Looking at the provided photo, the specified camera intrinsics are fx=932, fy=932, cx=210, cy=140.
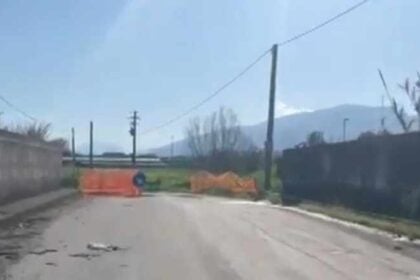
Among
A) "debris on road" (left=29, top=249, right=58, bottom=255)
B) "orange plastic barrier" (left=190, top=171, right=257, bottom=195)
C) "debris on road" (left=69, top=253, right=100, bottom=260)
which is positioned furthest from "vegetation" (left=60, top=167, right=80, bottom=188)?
"debris on road" (left=69, top=253, right=100, bottom=260)

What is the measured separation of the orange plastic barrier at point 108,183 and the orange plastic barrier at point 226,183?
6471 millimetres

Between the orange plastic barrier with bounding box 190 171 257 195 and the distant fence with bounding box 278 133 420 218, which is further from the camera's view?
the orange plastic barrier with bounding box 190 171 257 195

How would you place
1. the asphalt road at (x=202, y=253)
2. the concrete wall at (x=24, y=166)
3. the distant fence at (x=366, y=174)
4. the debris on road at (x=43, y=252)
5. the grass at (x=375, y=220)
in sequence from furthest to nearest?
the concrete wall at (x=24, y=166)
the distant fence at (x=366, y=174)
the grass at (x=375, y=220)
the debris on road at (x=43, y=252)
the asphalt road at (x=202, y=253)

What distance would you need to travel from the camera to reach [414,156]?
2647cm

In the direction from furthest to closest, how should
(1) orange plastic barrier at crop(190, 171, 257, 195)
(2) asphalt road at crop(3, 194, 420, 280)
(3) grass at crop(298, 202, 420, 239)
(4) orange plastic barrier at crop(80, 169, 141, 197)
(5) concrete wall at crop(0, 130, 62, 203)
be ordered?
1. (1) orange plastic barrier at crop(190, 171, 257, 195)
2. (4) orange plastic barrier at crop(80, 169, 141, 197)
3. (5) concrete wall at crop(0, 130, 62, 203)
4. (3) grass at crop(298, 202, 420, 239)
5. (2) asphalt road at crop(3, 194, 420, 280)

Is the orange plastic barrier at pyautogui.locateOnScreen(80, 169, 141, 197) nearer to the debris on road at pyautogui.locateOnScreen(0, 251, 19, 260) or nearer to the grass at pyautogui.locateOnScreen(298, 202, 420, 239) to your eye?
the grass at pyautogui.locateOnScreen(298, 202, 420, 239)

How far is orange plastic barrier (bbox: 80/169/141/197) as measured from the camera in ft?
193

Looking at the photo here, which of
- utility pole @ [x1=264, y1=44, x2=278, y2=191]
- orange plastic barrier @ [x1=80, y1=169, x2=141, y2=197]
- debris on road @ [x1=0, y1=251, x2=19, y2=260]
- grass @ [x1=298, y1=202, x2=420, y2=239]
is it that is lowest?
debris on road @ [x1=0, y1=251, x2=19, y2=260]

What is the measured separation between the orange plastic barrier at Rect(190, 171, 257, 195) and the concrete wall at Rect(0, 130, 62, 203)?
12.4 m

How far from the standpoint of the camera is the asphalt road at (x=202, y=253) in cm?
1363

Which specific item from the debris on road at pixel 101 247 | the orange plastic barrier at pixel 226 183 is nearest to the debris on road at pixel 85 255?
the debris on road at pixel 101 247

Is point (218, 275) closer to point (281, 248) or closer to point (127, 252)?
point (127, 252)

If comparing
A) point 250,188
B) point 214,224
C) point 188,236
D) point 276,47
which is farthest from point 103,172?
point 188,236

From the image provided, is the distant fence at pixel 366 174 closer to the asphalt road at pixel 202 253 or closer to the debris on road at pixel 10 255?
the asphalt road at pixel 202 253
